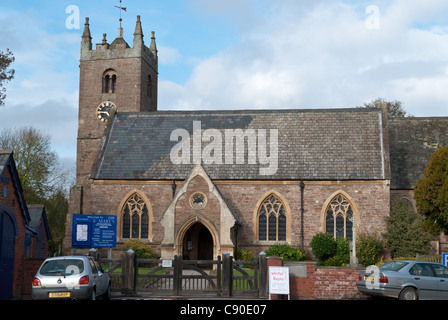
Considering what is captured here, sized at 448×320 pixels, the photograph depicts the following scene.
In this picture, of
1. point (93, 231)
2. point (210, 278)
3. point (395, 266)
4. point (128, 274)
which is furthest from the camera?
point (93, 231)

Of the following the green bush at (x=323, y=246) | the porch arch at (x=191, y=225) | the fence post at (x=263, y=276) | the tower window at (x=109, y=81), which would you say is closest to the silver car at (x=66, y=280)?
the fence post at (x=263, y=276)

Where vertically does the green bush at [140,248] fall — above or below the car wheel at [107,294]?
above

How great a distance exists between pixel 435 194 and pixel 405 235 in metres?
3.49

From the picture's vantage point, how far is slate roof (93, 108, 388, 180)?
3353 cm

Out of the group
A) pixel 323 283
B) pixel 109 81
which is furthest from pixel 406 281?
pixel 109 81

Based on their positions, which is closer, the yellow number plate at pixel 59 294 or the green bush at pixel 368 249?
the yellow number plate at pixel 59 294

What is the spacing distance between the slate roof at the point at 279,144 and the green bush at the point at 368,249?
3391mm

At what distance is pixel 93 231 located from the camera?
26.5 metres

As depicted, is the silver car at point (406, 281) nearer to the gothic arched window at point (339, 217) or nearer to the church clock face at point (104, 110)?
the gothic arched window at point (339, 217)

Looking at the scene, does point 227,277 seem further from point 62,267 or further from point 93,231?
point 93,231

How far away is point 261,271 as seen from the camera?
20.2m

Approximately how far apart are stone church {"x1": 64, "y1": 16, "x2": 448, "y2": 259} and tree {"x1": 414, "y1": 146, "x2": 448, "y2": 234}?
142 inches

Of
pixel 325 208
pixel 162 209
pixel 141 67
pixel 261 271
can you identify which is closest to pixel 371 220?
pixel 325 208

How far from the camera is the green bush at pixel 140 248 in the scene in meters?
31.8
